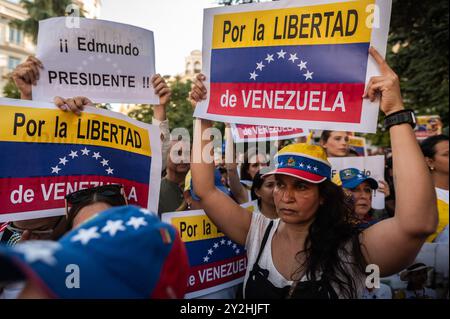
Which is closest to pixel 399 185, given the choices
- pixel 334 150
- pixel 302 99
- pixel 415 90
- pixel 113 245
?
pixel 302 99

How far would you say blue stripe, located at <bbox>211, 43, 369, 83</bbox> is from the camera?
7.06ft

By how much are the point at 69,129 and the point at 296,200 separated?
1.36 m

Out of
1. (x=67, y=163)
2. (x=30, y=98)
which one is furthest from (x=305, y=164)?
(x=30, y=98)

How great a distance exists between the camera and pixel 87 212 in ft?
6.28

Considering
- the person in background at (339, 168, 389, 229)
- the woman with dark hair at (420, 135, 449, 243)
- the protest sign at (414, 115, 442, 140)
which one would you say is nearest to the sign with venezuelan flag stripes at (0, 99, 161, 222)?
the person in background at (339, 168, 389, 229)

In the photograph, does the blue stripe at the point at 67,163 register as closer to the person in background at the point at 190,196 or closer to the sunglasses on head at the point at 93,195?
the sunglasses on head at the point at 93,195

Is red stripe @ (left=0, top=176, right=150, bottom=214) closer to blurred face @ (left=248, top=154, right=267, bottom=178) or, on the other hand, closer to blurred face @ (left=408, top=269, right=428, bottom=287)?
blurred face @ (left=408, top=269, right=428, bottom=287)

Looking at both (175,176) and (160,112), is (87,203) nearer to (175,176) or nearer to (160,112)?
(160,112)

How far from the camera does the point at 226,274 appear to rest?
2766 mm

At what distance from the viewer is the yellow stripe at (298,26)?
7.09 feet

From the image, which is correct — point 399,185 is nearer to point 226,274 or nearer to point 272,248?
point 272,248

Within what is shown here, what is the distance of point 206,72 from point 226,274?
135 cm

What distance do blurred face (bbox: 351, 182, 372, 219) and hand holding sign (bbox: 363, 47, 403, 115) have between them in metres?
1.37
